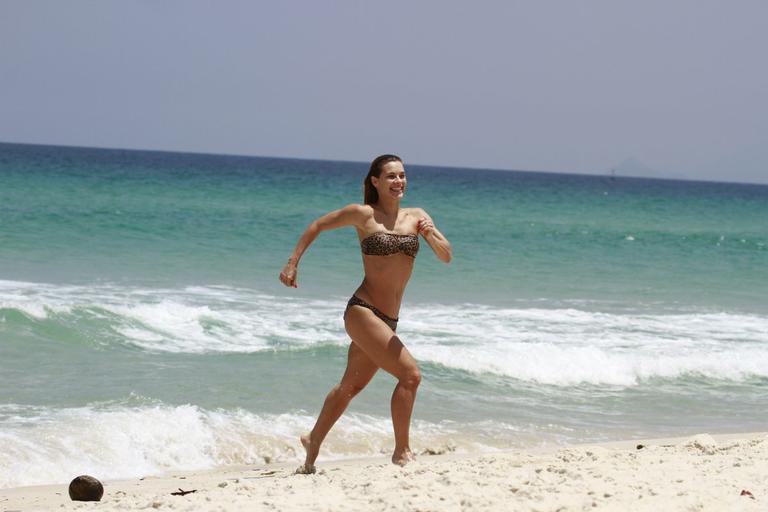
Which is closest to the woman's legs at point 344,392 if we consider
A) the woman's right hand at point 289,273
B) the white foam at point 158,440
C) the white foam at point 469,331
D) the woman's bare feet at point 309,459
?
the woman's bare feet at point 309,459

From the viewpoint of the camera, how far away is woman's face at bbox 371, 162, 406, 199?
20.5 ft

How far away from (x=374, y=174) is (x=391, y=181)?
5.3 inches

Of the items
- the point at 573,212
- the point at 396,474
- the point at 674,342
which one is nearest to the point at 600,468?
the point at 396,474

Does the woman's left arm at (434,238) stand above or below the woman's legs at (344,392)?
above

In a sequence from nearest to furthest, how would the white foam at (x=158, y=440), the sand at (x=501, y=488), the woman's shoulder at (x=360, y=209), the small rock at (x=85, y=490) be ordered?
the sand at (x=501, y=488) → the small rock at (x=85, y=490) → the woman's shoulder at (x=360, y=209) → the white foam at (x=158, y=440)

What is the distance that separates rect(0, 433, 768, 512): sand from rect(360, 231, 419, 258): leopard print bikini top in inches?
46.5

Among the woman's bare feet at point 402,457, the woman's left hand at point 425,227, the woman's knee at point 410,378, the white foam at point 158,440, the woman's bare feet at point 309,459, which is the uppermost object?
the woman's left hand at point 425,227

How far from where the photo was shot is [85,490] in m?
6.03

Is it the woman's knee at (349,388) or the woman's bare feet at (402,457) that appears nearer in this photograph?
the woman's bare feet at (402,457)

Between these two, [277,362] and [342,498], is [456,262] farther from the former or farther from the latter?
[342,498]

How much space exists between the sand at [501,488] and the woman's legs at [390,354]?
0.31 meters

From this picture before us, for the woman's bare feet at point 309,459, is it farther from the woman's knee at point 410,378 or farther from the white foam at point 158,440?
the white foam at point 158,440

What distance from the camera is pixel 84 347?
11.5 m

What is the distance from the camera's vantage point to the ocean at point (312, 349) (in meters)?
8.38
